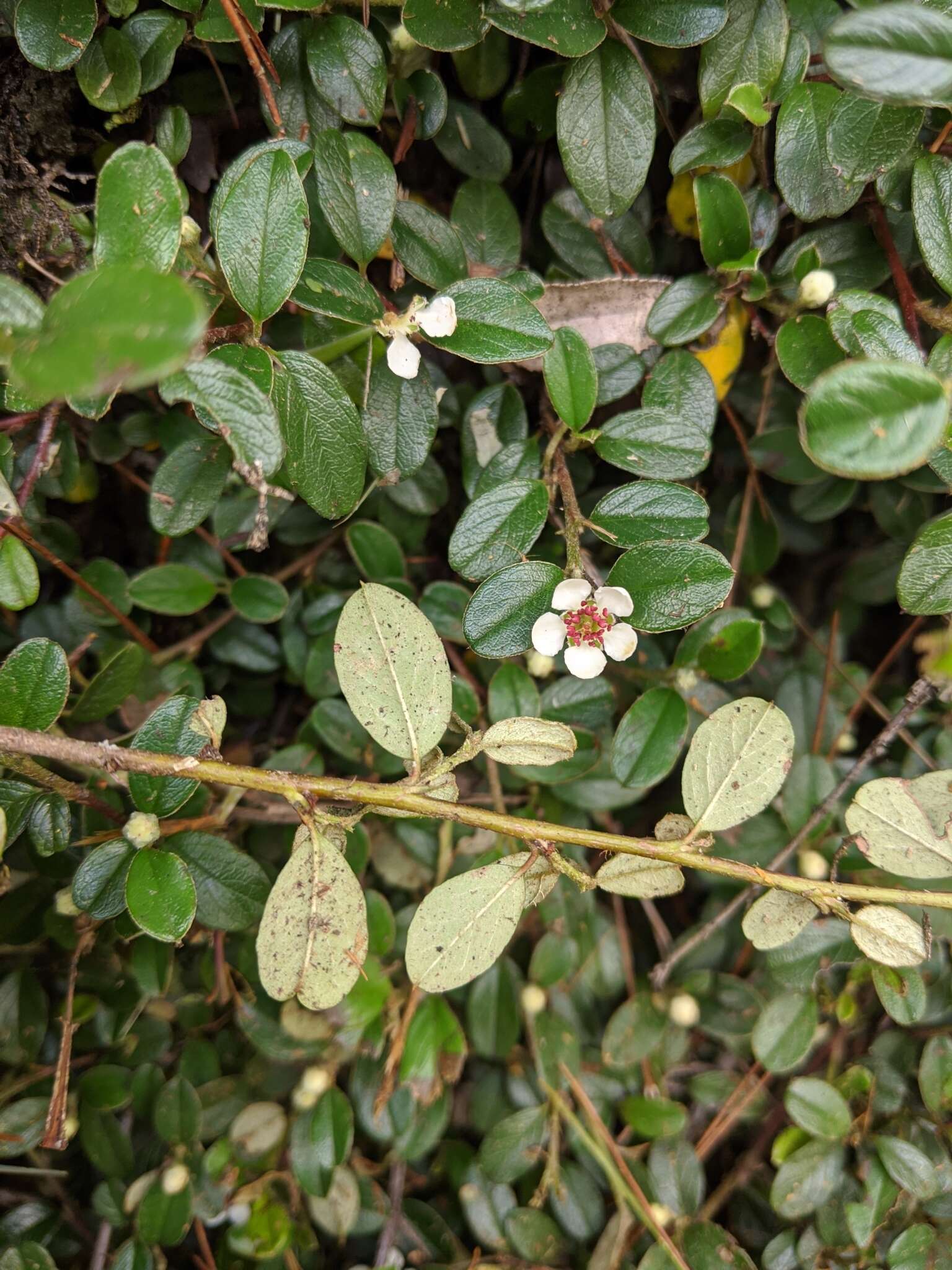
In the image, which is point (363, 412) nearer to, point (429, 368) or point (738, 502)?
point (429, 368)

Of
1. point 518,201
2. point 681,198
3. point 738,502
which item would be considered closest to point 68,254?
point 518,201

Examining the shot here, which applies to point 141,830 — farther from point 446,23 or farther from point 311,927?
point 446,23

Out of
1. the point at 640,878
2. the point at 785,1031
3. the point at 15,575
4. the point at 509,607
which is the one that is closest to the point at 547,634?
the point at 509,607

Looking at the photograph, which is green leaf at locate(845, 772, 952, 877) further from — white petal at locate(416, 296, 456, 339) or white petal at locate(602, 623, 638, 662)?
white petal at locate(416, 296, 456, 339)

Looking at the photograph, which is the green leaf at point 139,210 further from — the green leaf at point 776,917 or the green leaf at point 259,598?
the green leaf at point 776,917

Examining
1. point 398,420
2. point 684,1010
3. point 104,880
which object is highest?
point 398,420

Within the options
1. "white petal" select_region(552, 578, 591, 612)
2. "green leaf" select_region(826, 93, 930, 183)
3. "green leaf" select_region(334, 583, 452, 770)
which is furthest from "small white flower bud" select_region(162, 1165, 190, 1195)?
"green leaf" select_region(826, 93, 930, 183)

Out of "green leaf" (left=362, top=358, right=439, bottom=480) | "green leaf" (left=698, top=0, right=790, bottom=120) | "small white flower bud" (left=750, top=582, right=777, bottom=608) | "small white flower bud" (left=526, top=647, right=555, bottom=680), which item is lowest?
"small white flower bud" (left=750, top=582, right=777, bottom=608)
